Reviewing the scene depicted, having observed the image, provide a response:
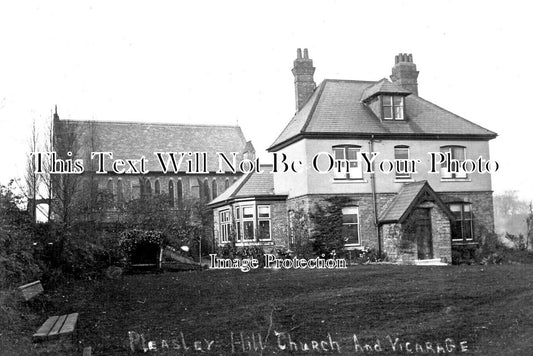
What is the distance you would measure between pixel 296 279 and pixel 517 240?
16.1 m

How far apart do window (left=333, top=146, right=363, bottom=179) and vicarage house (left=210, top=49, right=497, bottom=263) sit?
0.05 meters

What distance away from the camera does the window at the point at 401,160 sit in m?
29.7

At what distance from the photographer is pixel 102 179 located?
179 ft

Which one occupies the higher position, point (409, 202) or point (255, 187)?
point (255, 187)

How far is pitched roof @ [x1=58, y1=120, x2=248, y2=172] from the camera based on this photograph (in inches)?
2207

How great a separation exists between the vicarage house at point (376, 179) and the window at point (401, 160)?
53mm

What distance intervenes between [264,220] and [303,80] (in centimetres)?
827

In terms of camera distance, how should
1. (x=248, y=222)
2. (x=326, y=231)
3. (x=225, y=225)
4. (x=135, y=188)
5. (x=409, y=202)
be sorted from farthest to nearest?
(x=135, y=188), (x=225, y=225), (x=248, y=222), (x=326, y=231), (x=409, y=202)

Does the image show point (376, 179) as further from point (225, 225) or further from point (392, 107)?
point (225, 225)

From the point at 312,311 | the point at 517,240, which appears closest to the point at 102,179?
the point at 517,240

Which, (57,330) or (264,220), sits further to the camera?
(264,220)

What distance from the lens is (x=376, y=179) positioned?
29.2 metres

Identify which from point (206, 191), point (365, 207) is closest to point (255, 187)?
point (365, 207)

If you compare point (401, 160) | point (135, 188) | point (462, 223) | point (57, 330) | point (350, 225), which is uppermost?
point (135, 188)
